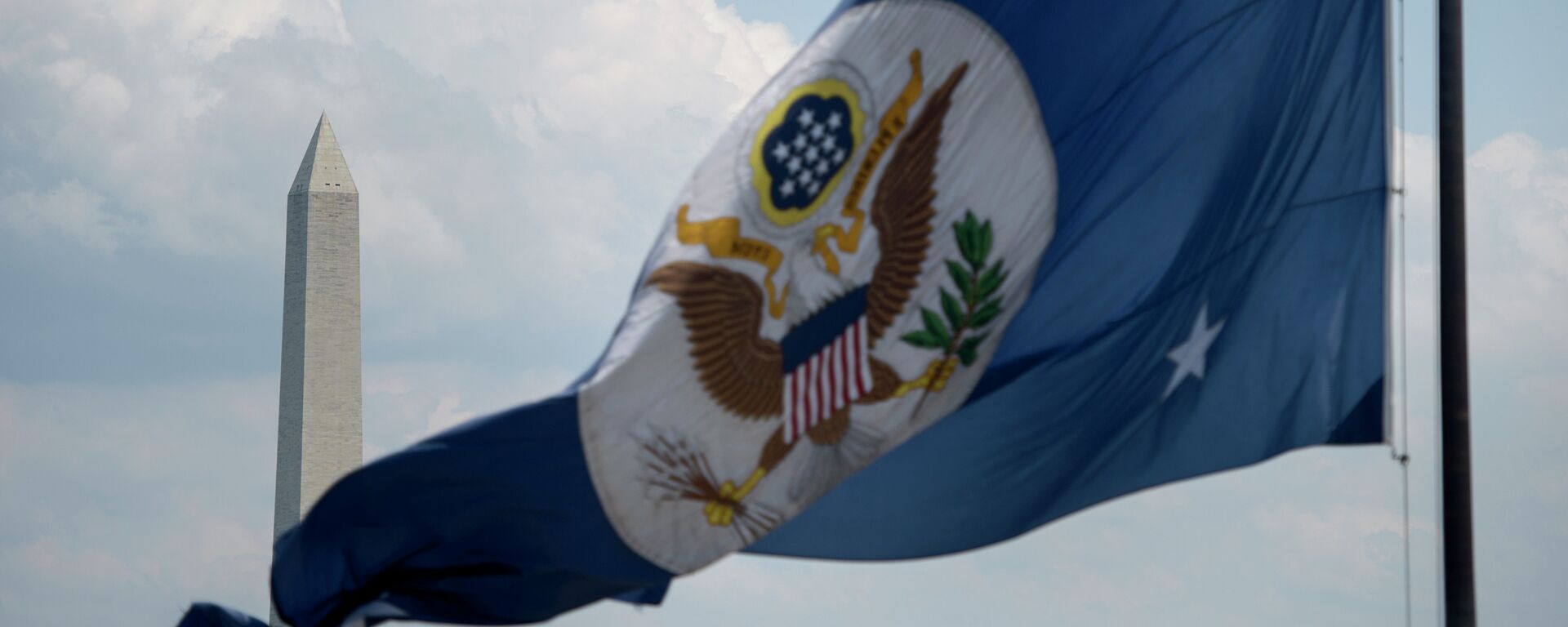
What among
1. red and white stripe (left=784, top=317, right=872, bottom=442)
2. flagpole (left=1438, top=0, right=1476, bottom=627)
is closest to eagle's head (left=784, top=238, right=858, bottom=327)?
red and white stripe (left=784, top=317, right=872, bottom=442)

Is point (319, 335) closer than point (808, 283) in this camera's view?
No

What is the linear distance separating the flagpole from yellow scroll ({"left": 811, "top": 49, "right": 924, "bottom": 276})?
60.0 inches

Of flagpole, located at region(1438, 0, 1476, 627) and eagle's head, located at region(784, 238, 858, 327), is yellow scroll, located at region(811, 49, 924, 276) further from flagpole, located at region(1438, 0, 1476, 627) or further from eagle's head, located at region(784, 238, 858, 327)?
flagpole, located at region(1438, 0, 1476, 627)

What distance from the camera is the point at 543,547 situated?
6766mm

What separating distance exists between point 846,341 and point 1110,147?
103 cm

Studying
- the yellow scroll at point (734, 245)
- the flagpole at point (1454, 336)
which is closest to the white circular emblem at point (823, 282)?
the yellow scroll at point (734, 245)

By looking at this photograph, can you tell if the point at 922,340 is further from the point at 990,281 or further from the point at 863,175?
the point at 863,175

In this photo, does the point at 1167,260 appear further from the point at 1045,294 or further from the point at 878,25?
the point at 878,25

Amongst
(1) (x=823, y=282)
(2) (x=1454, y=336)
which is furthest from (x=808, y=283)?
(2) (x=1454, y=336)

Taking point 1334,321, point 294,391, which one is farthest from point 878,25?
point 294,391

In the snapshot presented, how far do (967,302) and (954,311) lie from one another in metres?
0.05

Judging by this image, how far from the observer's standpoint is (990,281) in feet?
22.5

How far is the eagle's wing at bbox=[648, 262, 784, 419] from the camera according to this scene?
6.67m

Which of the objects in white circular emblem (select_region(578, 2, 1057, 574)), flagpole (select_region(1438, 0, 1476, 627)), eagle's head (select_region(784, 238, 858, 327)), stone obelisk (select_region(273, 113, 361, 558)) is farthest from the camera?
stone obelisk (select_region(273, 113, 361, 558))
